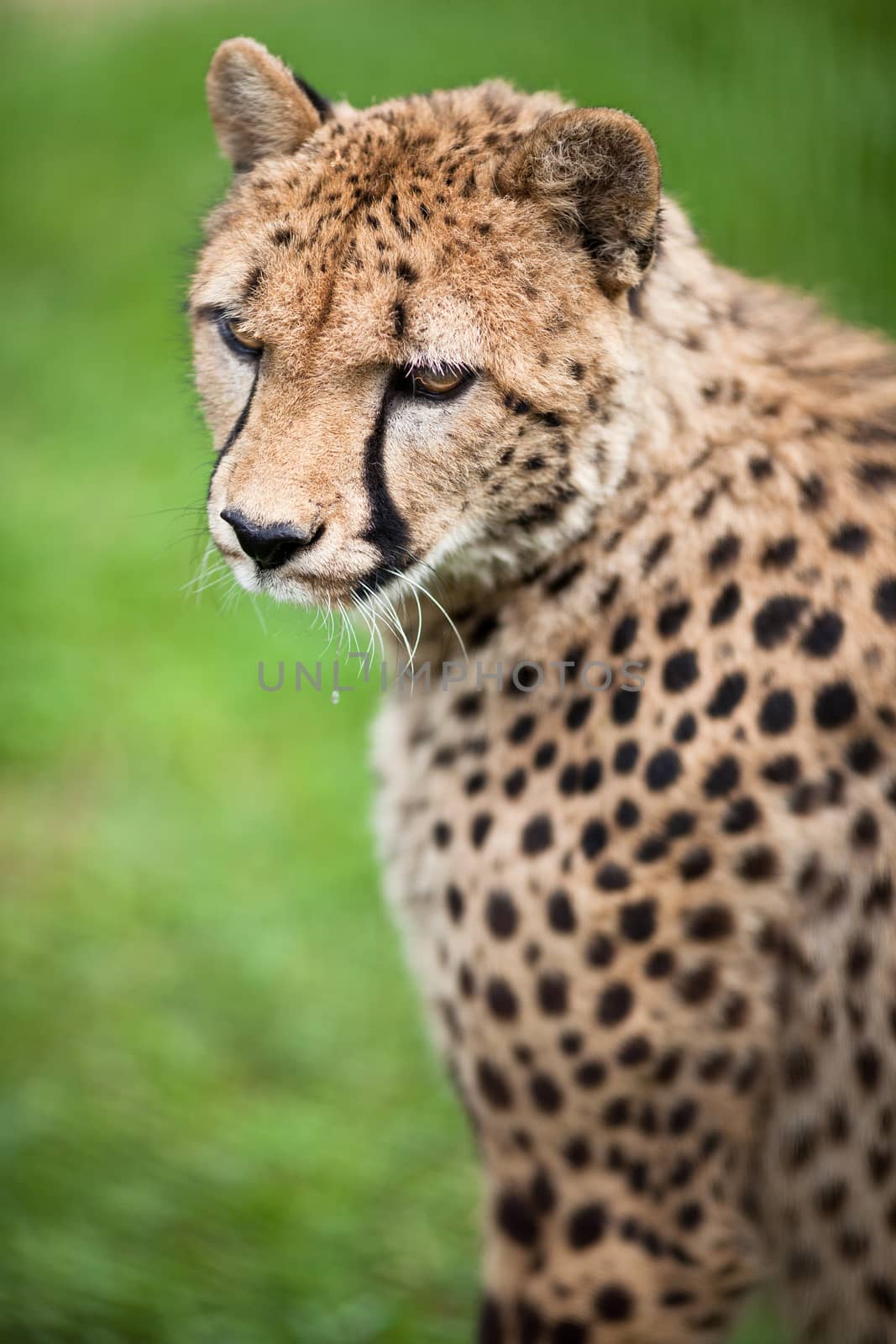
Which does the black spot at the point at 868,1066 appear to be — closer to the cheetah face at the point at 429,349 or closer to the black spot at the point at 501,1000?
the black spot at the point at 501,1000

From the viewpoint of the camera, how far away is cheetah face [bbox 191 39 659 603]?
1.53m

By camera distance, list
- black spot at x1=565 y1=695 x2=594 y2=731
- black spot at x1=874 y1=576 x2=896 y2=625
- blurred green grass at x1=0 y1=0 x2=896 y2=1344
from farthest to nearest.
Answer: blurred green grass at x1=0 y1=0 x2=896 y2=1344, black spot at x1=565 y1=695 x2=594 y2=731, black spot at x1=874 y1=576 x2=896 y2=625

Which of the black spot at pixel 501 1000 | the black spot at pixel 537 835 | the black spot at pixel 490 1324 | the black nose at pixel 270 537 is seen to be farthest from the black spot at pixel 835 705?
the black spot at pixel 490 1324

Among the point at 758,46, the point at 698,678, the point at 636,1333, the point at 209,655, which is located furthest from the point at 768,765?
the point at 209,655

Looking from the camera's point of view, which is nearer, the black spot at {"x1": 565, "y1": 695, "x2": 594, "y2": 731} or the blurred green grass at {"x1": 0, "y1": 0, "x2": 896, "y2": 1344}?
the black spot at {"x1": 565, "y1": 695, "x2": 594, "y2": 731}

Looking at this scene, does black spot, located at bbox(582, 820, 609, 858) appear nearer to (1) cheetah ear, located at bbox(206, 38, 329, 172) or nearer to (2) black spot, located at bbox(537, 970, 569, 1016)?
(2) black spot, located at bbox(537, 970, 569, 1016)

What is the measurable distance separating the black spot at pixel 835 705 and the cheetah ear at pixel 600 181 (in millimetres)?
513

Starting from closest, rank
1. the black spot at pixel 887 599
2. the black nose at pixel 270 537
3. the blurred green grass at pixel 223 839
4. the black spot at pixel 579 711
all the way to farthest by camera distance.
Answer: the black nose at pixel 270 537 < the black spot at pixel 887 599 < the black spot at pixel 579 711 < the blurred green grass at pixel 223 839

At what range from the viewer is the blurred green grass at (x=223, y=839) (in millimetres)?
2453

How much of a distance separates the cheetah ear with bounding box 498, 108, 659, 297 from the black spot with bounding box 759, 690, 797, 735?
0.50 m

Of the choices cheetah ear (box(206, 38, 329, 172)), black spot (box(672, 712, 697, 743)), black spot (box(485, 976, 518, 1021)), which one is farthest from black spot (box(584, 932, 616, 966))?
cheetah ear (box(206, 38, 329, 172))

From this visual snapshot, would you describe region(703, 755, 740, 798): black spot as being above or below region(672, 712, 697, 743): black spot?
below

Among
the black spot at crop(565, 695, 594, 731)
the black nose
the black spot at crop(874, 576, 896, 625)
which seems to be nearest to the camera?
the black nose

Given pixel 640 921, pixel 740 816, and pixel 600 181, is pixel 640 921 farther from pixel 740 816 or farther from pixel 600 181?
pixel 600 181
